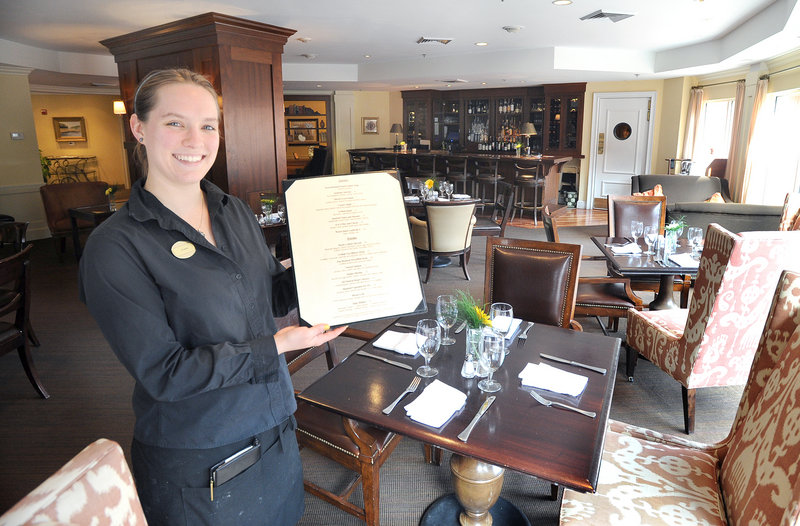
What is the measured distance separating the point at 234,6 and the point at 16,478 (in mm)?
4344

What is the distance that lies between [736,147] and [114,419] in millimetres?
8668

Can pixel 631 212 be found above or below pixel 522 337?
above

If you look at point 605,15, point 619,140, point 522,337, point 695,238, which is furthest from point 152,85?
point 619,140

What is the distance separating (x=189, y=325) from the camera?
1181mm

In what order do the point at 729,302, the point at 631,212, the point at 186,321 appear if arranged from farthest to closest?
the point at 631,212, the point at 729,302, the point at 186,321

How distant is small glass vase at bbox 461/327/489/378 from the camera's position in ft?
5.74

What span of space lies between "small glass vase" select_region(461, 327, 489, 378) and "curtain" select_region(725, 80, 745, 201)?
7.70m

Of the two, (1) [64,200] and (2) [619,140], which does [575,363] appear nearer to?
(1) [64,200]

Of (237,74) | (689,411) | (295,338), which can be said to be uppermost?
(237,74)

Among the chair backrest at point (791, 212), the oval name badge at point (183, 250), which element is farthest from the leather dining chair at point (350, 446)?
the chair backrest at point (791, 212)

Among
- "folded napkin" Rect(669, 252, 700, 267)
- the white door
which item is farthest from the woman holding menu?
the white door

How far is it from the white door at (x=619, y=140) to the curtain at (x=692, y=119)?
80 cm

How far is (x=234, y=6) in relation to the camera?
498 cm

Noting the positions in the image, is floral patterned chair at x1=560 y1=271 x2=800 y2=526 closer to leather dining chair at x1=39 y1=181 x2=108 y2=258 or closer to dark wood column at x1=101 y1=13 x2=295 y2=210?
dark wood column at x1=101 y1=13 x2=295 y2=210
